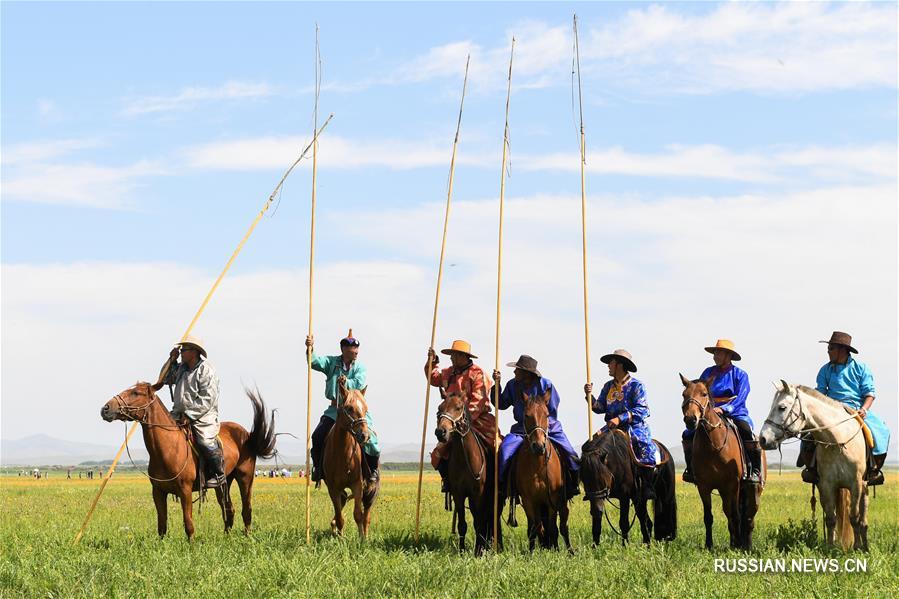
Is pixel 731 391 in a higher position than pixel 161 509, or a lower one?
higher

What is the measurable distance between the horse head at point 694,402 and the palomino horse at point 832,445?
91 cm

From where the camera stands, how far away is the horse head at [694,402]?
14234 millimetres

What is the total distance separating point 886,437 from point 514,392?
539 cm

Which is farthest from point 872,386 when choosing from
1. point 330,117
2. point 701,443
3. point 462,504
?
point 330,117

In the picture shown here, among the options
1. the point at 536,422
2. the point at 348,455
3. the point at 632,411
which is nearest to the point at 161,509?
the point at 348,455

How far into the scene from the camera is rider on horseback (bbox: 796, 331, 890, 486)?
14.9 meters

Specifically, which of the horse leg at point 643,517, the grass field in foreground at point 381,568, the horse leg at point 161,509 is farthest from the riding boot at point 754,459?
the horse leg at point 161,509

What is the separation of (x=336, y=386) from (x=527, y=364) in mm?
3383

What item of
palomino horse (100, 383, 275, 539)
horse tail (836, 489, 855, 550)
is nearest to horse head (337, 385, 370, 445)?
palomino horse (100, 383, 275, 539)

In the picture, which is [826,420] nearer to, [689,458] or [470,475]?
[689,458]

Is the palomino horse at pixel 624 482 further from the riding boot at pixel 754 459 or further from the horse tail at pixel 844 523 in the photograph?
the horse tail at pixel 844 523

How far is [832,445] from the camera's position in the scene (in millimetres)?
14195

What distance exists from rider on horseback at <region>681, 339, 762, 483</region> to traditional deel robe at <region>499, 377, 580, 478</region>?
2.00m

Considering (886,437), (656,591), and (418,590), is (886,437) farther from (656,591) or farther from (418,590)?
(418,590)
